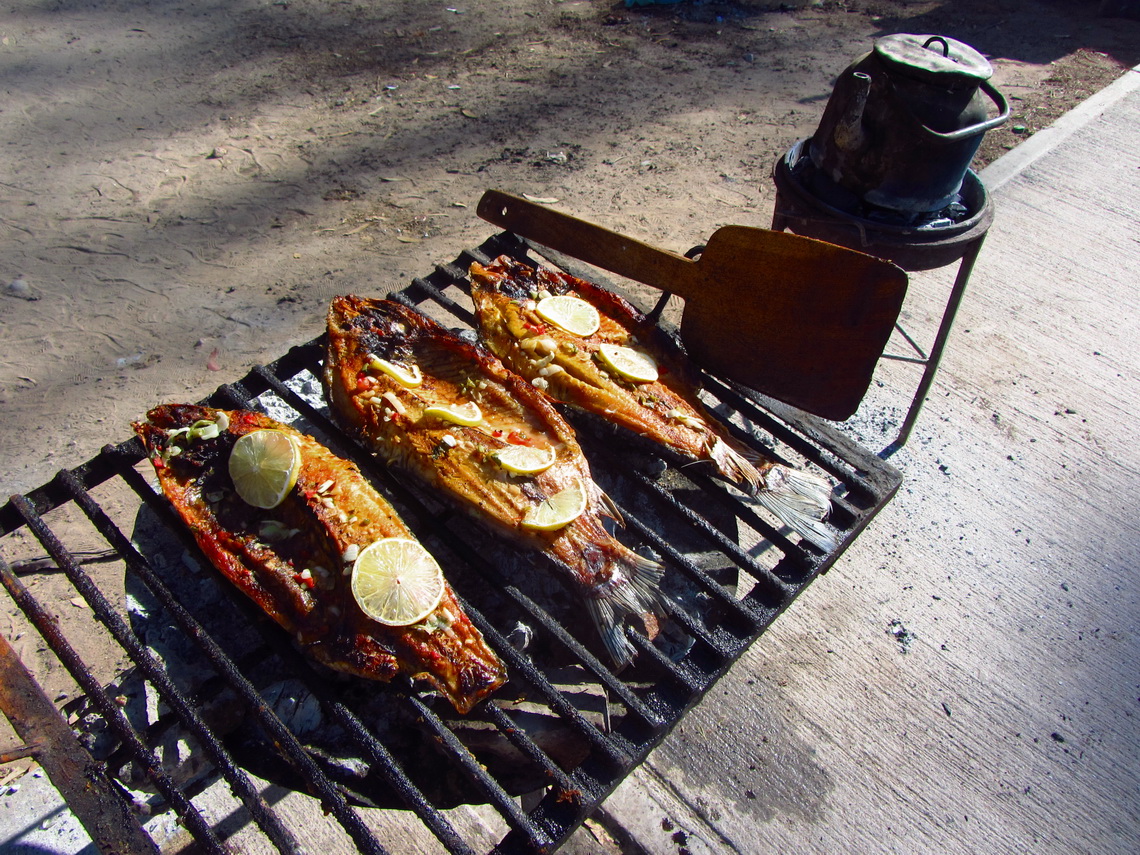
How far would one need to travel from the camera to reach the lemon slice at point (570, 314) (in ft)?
9.55

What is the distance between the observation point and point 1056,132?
21.8 ft

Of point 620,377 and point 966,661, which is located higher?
point 620,377

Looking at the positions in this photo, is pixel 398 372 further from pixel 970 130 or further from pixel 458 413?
pixel 970 130

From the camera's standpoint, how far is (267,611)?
2.04 m

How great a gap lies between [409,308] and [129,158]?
4.59 m

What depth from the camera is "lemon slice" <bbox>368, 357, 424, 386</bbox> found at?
263 centimetres

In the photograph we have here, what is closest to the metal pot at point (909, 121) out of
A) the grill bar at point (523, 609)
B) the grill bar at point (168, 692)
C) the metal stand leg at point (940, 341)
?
the metal stand leg at point (940, 341)

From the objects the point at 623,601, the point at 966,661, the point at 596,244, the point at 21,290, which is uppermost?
the point at 596,244

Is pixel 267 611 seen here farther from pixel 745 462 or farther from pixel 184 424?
pixel 745 462

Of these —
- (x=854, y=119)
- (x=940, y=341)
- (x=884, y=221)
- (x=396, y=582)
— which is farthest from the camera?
(x=940, y=341)

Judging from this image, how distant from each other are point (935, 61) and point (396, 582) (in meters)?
2.74

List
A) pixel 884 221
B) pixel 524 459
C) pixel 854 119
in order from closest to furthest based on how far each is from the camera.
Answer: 1. pixel 524 459
2. pixel 854 119
3. pixel 884 221

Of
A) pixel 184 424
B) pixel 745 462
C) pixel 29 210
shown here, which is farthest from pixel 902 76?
pixel 29 210

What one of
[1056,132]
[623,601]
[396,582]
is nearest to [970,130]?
[623,601]
